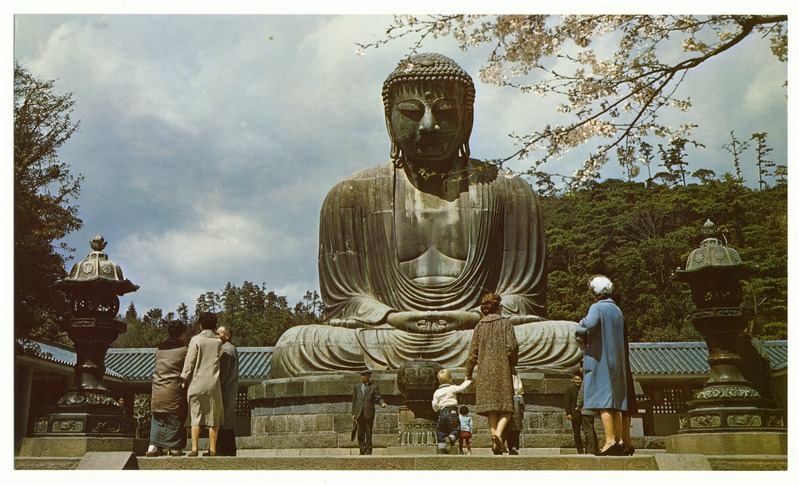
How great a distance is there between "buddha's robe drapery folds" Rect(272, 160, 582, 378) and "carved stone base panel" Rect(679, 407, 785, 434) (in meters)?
3.20

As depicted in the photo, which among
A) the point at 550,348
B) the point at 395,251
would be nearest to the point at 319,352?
the point at 395,251

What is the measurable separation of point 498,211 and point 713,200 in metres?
20.6

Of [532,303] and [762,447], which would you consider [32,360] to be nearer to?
[532,303]

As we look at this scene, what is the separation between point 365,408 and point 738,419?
3686 mm

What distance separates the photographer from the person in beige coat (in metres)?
7.97

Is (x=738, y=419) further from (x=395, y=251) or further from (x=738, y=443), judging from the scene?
(x=395, y=251)

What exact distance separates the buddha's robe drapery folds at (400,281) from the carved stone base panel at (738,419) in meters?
3.20

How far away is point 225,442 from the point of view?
27.4 ft

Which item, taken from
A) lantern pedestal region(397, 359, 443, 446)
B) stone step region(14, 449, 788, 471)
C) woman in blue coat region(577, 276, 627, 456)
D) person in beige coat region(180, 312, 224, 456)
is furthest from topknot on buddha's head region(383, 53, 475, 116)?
stone step region(14, 449, 788, 471)

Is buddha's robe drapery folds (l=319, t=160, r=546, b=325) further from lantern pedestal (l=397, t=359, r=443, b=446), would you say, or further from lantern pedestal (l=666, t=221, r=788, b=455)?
lantern pedestal (l=666, t=221, r=788, b=455)

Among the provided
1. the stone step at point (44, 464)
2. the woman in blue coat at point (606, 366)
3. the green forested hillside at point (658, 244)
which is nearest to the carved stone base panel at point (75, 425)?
the stone step at point (44, 464)

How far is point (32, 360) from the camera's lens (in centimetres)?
1766

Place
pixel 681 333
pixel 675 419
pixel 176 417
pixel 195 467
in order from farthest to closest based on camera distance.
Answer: pixel 681 333 < pixel 675 419 < pixel 176 417 < pixel 195 467

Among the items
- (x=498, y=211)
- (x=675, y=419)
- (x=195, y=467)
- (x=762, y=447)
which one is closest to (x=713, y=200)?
(x=675, y=419)
